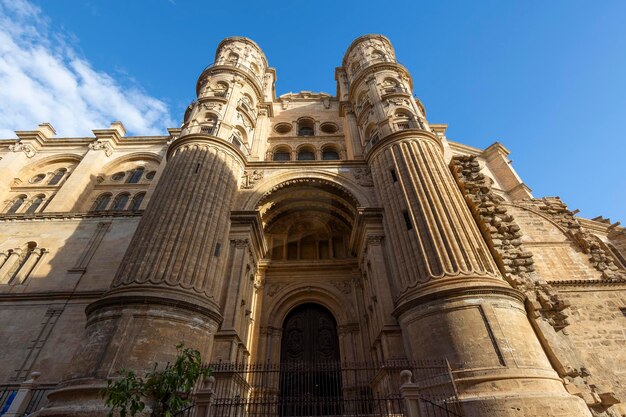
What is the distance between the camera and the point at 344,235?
19906 millimetres

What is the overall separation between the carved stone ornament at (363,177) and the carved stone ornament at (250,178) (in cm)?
536

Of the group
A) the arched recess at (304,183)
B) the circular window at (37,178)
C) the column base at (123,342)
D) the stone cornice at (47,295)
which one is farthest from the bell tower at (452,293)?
the circular window at (37,178)

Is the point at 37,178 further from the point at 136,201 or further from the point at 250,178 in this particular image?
the point at 250,178

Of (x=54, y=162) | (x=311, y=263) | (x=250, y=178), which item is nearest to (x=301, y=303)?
(x=311, y=263)

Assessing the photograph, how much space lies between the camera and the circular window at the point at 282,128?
25.0 metres

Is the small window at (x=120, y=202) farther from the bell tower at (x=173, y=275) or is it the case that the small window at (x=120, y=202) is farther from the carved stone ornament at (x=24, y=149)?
the carved stone ornament at (x=24, y=149)

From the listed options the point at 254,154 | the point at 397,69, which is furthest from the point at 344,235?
the point at 397,69

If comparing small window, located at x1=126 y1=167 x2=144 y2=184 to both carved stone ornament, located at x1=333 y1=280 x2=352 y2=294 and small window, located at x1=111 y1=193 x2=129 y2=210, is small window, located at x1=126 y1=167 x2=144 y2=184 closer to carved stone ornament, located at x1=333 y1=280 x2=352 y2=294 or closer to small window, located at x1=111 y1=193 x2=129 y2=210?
small window, located at x1=111 y1=193 x2=129 y2=210

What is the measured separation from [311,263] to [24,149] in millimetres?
24637

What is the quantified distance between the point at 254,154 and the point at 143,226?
8789mm

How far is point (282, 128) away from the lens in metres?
25.1

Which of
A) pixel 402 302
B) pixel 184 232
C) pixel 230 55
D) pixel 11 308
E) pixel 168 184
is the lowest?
pixel 402 302

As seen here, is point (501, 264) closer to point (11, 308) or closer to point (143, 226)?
point (143, 226)

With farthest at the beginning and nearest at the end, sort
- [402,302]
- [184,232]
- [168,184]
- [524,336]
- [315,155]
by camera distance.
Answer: [315,155] < [168,184] < [184,232] < [402,302] < [524,336]
